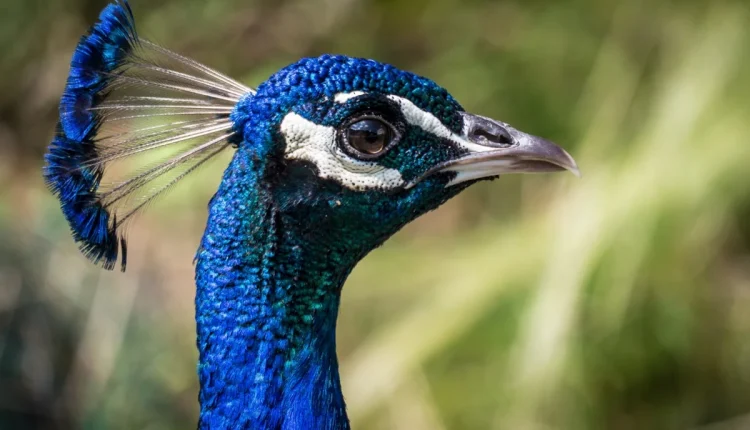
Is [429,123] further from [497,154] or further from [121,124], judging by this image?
[121,124]

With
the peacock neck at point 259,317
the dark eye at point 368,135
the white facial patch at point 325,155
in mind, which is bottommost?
the peacock neck at point 259,317

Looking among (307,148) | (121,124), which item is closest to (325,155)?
(307,148)

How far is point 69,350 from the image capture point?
95.4 inches

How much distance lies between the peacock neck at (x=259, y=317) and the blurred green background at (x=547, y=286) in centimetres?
117

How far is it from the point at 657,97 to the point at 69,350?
1.78 m

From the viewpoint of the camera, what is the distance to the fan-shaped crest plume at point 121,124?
3.26ft


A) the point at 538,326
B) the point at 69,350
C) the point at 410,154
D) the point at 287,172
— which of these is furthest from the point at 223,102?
the point at 69,350

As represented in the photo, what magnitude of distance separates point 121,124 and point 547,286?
1311 mm

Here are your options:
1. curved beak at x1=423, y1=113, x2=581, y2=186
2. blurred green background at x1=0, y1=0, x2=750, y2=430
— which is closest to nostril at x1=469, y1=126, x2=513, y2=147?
curved beak at x1=423, y1=113, x2=581, y2=186

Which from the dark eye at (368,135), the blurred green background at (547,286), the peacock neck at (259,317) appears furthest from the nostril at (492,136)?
the blurred green background at (547,286)

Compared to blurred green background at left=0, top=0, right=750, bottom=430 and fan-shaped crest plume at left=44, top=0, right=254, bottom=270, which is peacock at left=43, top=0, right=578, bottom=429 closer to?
fan-shaped crest plume at left=44, top=0, right=254, bottom=270

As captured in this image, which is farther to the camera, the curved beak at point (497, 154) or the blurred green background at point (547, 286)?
the blurred green background at point (547, 286)

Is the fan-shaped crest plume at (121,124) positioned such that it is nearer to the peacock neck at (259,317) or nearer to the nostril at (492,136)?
Result: the peacock neck at (259,317)

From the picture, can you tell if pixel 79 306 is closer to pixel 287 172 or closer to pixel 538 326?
pixel 538 326
